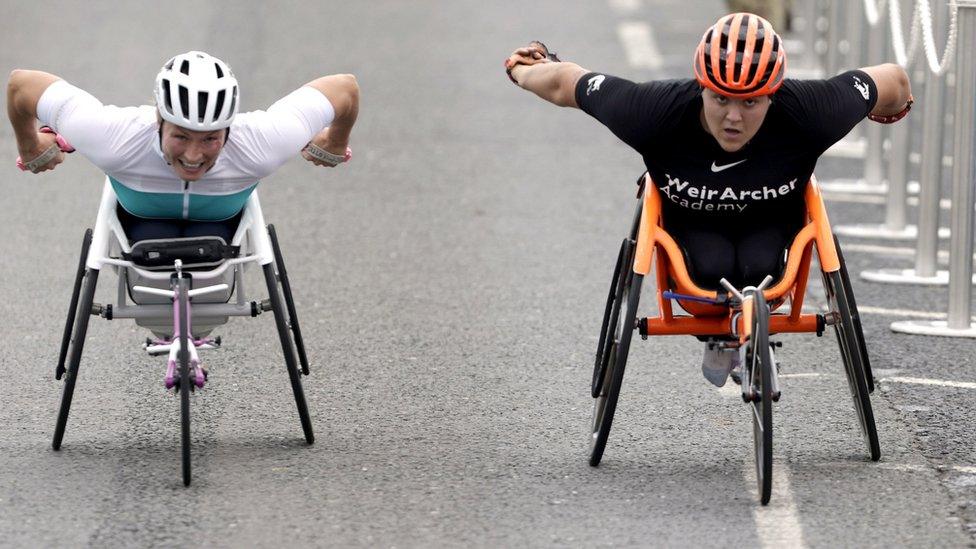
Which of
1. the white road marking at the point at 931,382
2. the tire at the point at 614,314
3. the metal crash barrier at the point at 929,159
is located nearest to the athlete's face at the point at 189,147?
the tire at the point at 614,314

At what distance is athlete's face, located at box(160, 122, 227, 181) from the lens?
19.6 ft

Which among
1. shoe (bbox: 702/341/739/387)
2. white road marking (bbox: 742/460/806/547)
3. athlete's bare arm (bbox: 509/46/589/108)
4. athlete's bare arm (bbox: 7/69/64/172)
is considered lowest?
white road marking (bbox: 742/460/806/547)

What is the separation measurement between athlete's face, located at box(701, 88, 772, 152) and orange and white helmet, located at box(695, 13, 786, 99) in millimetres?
43

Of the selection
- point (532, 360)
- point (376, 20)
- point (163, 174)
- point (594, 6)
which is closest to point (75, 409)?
point (163, 174)

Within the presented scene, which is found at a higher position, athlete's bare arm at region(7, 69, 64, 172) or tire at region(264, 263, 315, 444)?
athlete's bare arm at region(7, 69, 64, 172)

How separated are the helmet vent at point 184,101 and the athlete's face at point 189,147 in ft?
0.25

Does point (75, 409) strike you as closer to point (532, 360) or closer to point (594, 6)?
point (532, 360)

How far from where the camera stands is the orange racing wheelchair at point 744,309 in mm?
5809

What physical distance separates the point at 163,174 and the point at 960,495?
291 cm

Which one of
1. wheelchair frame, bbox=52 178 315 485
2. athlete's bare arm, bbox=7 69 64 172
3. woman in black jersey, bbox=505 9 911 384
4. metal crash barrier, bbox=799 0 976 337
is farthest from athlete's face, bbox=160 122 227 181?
metal crash barrier, bbox=799 0 976 337

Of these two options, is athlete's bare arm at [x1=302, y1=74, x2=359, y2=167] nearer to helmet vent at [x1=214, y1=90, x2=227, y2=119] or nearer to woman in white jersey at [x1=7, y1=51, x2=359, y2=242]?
woman in white jersey at [x1=7, y1=51, x2=359, y2=242]

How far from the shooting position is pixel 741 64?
18.9ft

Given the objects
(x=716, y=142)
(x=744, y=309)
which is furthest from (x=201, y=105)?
(x=744, y=309)

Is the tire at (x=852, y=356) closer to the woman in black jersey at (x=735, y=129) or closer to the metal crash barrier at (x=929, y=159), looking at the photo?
the woman in black jersey at (x=735, y=129)
